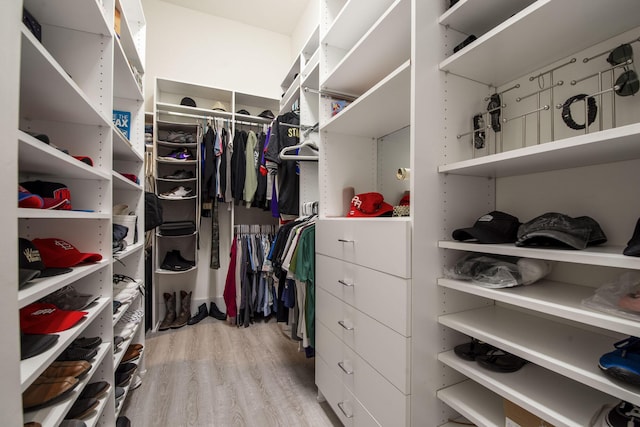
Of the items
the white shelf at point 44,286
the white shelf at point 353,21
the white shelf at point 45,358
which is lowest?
the white shelf at point 45,358

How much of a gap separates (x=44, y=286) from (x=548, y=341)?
141 cm

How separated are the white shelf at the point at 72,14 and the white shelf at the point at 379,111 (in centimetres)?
104

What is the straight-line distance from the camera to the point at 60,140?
105cm

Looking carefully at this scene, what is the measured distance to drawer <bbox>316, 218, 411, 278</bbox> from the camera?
0.88 m

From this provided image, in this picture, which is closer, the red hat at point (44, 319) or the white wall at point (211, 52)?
the red hat at point (44, 319)

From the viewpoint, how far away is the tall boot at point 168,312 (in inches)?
99.0

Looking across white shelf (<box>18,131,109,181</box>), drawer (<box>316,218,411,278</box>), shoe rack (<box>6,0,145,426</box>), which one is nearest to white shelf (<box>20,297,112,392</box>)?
shoe rack (<box>6,0,145,426</box>)

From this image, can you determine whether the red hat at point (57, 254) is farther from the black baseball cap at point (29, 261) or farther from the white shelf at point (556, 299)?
the white shelf at point (556, 299)

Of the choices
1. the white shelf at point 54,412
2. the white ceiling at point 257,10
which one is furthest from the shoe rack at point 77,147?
the white ceiling at point 257,10

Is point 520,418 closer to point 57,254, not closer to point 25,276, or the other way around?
point 25,276

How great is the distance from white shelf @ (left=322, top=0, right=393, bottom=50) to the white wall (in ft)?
5.78

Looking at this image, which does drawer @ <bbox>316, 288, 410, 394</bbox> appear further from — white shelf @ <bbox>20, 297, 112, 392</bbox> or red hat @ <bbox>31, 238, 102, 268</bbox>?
red hat @ <bbox>31, 238, 102, 268</bbox>

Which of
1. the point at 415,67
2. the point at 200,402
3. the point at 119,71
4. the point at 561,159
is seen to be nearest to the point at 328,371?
the point at 200,402

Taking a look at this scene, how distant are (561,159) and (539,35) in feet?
1.26
